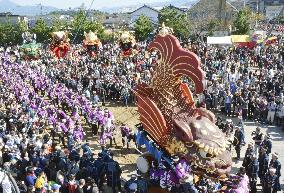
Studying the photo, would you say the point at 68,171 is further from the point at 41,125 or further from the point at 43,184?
the point at 41,125

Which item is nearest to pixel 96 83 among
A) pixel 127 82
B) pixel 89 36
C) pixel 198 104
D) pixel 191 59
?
pixel 127 82

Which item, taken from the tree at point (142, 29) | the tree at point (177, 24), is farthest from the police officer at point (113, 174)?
the tree at point (142, 29)

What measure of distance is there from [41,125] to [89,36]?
1066 centimetres

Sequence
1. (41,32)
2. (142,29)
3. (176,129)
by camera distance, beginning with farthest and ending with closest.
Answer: (41,32) → (142,29) → (176,129)

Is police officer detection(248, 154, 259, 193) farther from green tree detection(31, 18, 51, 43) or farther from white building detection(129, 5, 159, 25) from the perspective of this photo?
white building detection(129, 5, 159, 25)

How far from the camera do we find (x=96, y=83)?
941 inches

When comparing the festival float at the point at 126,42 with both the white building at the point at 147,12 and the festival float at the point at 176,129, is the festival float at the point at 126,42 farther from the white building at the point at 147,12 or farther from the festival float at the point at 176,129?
the white building at the point at 147,12

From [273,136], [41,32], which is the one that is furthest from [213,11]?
[273,136]

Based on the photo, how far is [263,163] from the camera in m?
12.3

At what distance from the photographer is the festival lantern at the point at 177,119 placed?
10375mm

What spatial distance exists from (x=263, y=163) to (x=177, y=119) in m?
3.07

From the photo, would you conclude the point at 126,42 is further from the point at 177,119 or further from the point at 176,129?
the point at 176,129

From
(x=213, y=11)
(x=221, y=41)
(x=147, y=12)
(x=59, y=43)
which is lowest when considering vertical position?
(x=221, y=41)

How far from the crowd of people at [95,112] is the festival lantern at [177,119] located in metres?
0.55
